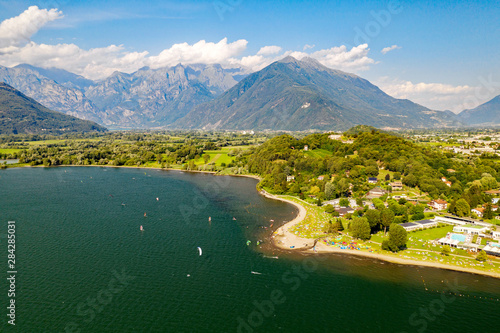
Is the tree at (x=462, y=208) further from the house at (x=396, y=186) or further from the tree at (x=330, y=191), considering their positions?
the tree at (x=330, y=191)

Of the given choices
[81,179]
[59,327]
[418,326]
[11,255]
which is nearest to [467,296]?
[418,326]

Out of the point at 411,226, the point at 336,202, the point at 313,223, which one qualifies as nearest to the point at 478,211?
the point at 411,226

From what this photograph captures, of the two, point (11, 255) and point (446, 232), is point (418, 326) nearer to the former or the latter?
point (446, 232)

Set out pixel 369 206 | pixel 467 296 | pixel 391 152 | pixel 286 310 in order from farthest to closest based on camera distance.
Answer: pixel 391 152, pixel 369 206, pixel 467 296, pixel 286 310

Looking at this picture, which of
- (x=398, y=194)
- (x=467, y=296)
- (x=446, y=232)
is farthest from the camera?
(x=398, y=194)

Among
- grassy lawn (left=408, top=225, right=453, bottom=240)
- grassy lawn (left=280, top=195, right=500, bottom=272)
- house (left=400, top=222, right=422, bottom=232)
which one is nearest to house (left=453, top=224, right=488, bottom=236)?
grassy lawn (left=408, top=225, right=453, bottom=240)

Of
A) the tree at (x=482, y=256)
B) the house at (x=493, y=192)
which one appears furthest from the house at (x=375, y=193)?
the tree at (x=482, y=256)

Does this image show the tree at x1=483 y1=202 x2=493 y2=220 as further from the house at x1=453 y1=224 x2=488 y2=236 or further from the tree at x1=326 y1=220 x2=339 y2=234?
the tree at x1=326 y1=220 x2=339 y2=234
